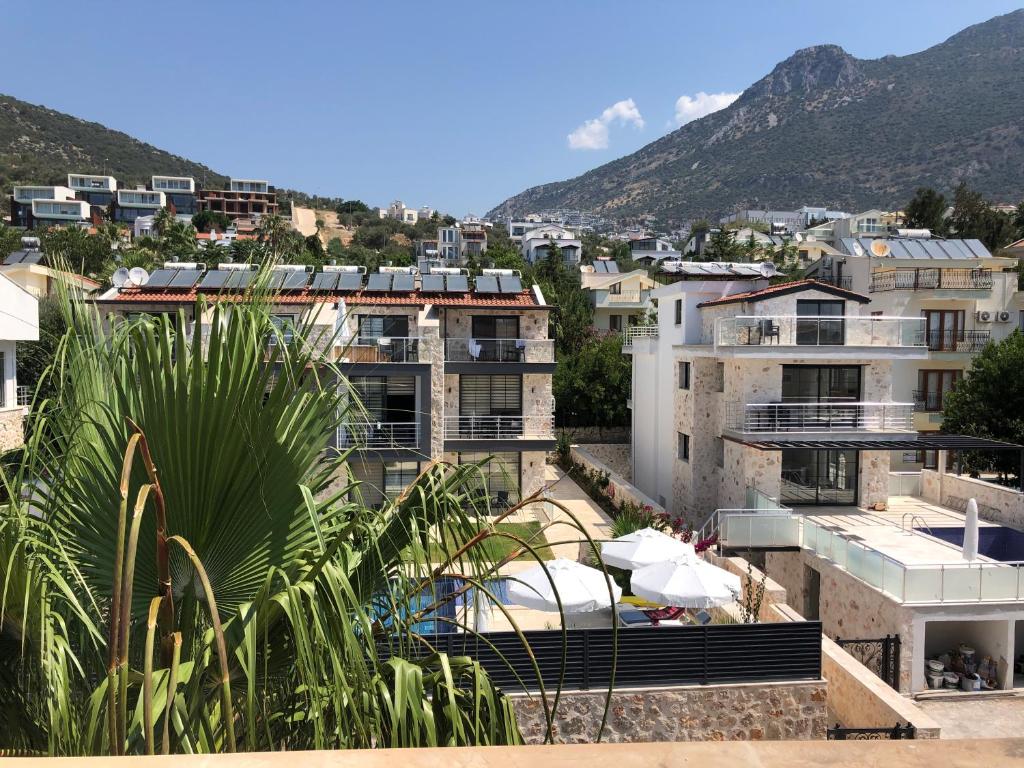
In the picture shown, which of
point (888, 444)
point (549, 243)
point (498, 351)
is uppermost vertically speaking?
point (549, 243)

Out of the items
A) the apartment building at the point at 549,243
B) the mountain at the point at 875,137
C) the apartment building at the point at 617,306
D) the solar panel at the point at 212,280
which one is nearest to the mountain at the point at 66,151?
the apartment building at the point at 549,243

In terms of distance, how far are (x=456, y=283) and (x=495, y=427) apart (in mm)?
5951

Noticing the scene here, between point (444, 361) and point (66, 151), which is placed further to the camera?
point (66, 151)

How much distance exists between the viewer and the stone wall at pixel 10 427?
21.6 meters

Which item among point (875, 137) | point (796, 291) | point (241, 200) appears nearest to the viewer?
point (796, 291)

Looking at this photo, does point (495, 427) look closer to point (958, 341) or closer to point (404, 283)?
point (404, 283)

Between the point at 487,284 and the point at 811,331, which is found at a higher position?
the point at 487,284

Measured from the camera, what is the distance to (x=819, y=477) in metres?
24.8

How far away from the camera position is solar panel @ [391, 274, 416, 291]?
27.9m

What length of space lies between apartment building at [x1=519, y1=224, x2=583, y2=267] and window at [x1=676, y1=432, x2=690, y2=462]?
8350 centimetres

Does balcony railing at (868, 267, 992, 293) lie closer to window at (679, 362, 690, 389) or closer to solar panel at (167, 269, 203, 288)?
window at (679, 362, 690, 389)

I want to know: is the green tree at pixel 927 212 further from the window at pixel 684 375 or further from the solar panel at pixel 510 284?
the solar panel at pixel 510 284

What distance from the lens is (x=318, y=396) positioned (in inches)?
166

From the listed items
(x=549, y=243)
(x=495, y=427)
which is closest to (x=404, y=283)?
(x=495, y=427)
